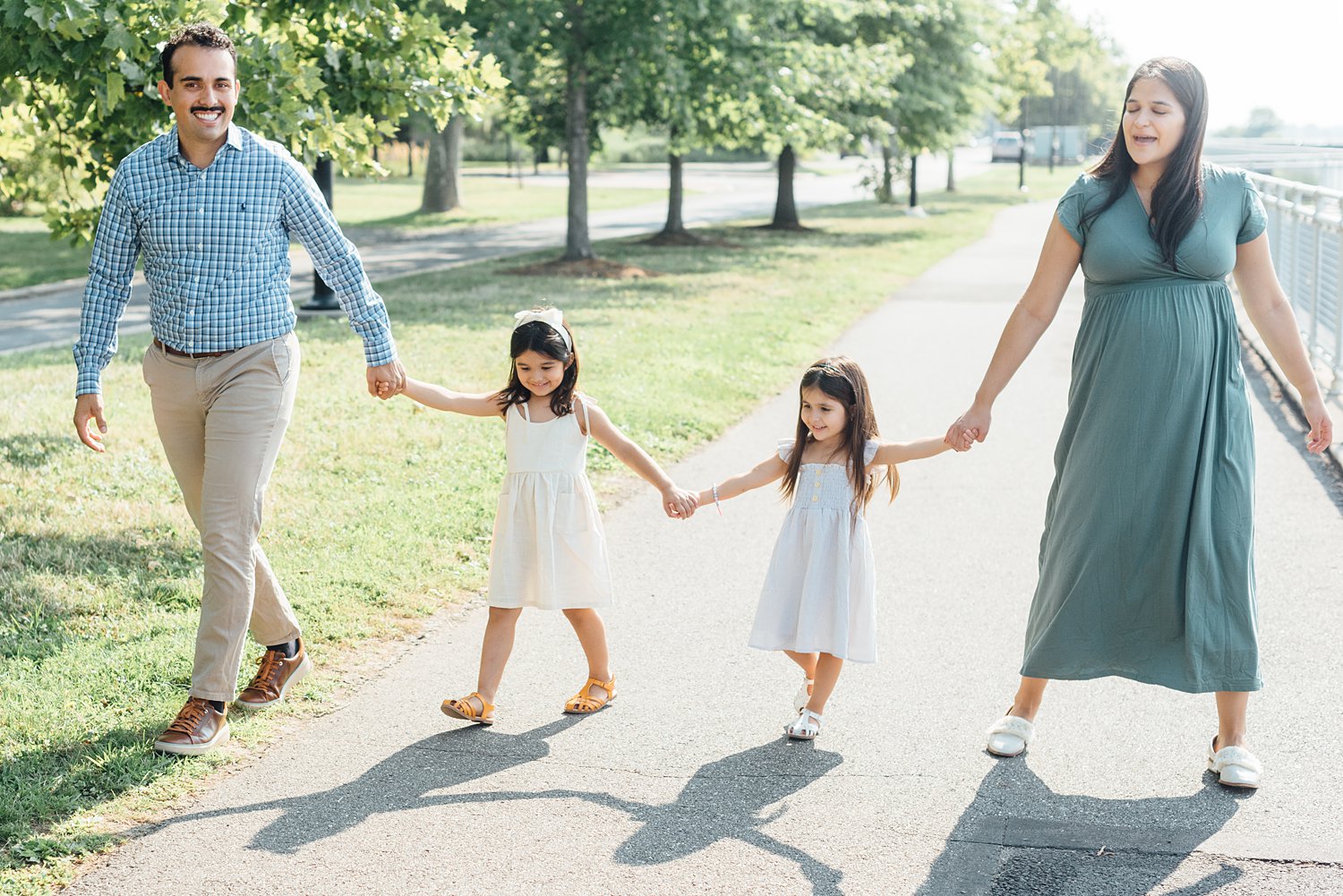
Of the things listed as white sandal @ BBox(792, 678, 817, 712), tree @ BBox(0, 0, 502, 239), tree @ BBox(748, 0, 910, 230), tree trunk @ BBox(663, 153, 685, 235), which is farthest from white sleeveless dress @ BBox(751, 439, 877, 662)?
tree trunk @ BBox(663, 153, 685, 235)

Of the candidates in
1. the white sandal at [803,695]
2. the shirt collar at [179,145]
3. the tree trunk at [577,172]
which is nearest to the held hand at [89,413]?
the shirt collar at [179,145]

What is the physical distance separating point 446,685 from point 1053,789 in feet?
6.51

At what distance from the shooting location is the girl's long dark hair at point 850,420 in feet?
14.3

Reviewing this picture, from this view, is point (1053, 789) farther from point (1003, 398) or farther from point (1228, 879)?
point (1003, 398)

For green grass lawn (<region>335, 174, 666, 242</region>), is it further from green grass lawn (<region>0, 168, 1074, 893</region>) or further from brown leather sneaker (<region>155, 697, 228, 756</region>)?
brown leather sneaker (<region>155, 697, 228, 756</region>)

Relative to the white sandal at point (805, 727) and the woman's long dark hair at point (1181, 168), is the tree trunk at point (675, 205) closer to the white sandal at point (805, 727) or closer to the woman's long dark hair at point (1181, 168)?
the white sandal at point (805, 727)

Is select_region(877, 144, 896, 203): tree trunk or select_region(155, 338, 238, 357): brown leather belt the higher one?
select_region(877, 144, 896, 203): tree trunk

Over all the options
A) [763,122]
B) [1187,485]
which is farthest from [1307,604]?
[763,122]

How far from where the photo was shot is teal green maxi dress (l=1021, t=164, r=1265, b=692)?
3.99 m

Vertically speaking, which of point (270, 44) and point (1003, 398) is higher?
point (270, 44)

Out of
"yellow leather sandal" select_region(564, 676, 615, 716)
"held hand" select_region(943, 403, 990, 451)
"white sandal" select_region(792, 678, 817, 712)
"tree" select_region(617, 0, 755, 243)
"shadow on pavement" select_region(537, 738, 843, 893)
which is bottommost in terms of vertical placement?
"shadow on pavement" select_region(537, 738, 843, 893)

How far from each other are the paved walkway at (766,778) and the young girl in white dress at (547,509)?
1.16 feet

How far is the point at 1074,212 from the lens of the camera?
13.4 feet

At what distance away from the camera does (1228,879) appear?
3.50 meters
